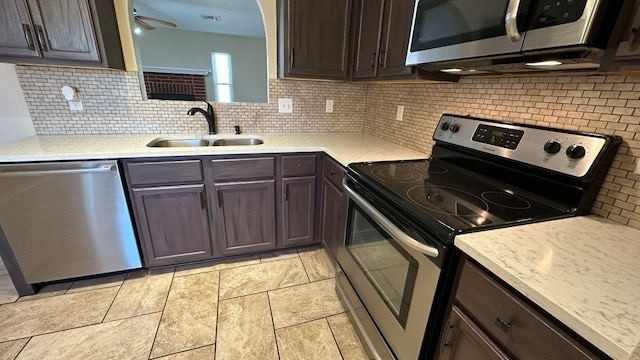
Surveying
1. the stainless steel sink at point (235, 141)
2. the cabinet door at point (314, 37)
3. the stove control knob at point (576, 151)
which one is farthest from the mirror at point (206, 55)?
the stove control knob at point (576, 151)

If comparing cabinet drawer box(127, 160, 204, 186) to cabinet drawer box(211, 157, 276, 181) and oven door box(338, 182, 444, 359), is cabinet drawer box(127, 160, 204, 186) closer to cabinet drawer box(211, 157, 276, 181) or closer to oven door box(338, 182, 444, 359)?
cabinet drawer box(211, 157, 276, 181)

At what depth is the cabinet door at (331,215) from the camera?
1.78 m

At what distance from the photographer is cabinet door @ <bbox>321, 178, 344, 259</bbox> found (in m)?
1.78

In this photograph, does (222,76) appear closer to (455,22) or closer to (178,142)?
(178,142)

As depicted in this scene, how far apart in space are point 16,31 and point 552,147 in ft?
8.94

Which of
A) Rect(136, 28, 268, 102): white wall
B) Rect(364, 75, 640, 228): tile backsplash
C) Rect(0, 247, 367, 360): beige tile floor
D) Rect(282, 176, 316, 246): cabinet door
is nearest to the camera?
Rect(364, 75, 640, 228): tile backsplash

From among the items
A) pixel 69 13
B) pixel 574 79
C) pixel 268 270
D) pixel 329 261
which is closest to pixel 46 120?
pixel 69 13

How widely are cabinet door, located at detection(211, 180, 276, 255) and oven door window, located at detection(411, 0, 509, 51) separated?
4.19 ft

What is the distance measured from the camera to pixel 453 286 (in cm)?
86

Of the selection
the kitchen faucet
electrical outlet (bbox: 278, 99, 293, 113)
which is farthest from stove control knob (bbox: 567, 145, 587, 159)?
the kitchen faucet

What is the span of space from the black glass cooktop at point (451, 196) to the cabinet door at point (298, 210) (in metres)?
0.62

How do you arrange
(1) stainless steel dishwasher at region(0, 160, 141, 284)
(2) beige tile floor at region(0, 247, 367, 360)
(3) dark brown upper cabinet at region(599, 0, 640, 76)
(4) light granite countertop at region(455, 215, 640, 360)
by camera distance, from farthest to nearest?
(1) stainless steel dishwasher at region(0, 160, 141, 284), (2) beige tile floor at region(0, 247, 367, 360), (3) dark brown upper cabinet at region(599, 0, 640, 76), (4) light granite countertop at region(455, 215, 640, 360)

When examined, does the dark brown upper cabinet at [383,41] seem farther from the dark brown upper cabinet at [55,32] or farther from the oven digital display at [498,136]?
the dark brown upper cabinet at [55,32]

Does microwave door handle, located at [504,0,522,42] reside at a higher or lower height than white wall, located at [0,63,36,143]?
higher
